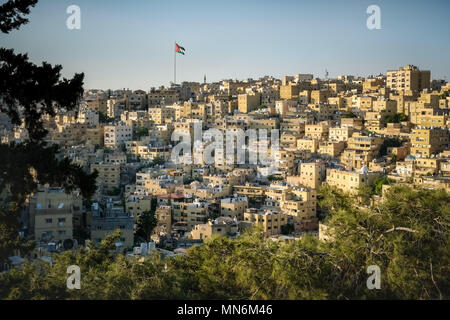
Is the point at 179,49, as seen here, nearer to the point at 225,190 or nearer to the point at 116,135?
the point at 116,135

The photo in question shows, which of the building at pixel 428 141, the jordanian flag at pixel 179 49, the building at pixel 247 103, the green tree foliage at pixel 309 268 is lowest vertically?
the green tree foliage at pixel 309 268

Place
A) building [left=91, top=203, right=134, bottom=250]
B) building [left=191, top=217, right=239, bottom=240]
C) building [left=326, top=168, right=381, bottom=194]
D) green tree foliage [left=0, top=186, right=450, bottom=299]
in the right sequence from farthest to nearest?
building [left=326, top=168, right=381, bottom=194] < building [left=191, top=217, right=239, bottom=240] < building [left=91, top=203, right=134, bottom=250] < green tree foliage [left=0, top=186, right=450, bottom=299]

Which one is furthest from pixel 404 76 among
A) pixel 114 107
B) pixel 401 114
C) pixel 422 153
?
pixel 114 107

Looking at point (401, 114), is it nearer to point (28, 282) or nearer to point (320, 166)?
point (320, 166)

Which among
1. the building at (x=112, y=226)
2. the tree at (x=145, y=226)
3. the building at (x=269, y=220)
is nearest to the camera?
the building at (x=112, y=226)

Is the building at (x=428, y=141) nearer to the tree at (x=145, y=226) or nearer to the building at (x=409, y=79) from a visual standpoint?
the building at (x=409, y=79)

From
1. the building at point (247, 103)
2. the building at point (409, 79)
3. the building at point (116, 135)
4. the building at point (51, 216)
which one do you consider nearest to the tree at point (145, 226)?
the building at point (51, 216)

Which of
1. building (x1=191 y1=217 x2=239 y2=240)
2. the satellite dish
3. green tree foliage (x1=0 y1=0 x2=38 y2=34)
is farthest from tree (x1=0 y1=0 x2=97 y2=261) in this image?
building (x1=191 y1=217 x2=239 y2=240)

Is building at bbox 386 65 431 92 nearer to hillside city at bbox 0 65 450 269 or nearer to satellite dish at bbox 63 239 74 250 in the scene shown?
hillside city at bbox 0 65 450 269
